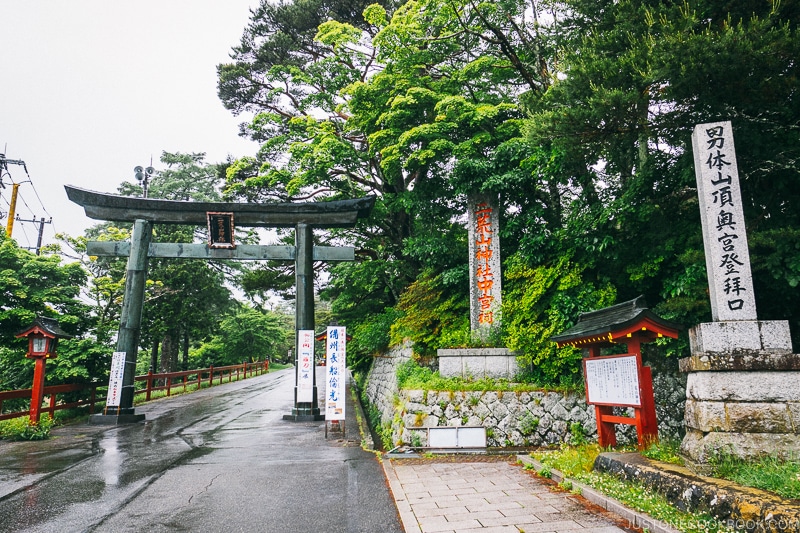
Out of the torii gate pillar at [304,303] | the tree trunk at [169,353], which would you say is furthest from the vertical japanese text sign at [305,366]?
the tree trunk at [169,353]

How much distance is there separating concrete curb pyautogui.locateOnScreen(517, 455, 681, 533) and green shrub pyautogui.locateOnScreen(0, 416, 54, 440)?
1113 cm

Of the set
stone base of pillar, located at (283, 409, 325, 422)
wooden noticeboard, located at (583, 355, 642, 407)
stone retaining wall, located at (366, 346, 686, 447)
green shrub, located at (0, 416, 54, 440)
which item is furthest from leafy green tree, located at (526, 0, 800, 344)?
green shrub, located at (0, 416, 54, 440)

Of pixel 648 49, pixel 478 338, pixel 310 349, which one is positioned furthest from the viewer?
pixel 310 349

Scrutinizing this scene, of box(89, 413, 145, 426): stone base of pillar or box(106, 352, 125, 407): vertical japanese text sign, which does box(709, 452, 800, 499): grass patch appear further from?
box(106, 352, 125, 407): vertical japanese text sign

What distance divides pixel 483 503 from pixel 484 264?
6.19 metres

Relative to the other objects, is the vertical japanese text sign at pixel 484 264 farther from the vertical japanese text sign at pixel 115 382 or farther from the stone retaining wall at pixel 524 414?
the vertical japanese text sign at pixel 115 382

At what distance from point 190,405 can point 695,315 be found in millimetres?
16094

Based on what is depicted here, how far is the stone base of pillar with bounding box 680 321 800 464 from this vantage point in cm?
471

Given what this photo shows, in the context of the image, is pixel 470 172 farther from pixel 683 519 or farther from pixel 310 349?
pixel 683 519

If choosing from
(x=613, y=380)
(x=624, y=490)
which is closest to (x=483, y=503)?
(x=624, y=490)

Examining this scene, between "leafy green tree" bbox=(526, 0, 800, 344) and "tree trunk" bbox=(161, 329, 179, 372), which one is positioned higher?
"leafy green tree" bbox=(526, 0, 800, 344)

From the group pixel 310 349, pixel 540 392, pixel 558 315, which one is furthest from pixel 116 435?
pixel 558 315

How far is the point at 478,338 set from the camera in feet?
33.7

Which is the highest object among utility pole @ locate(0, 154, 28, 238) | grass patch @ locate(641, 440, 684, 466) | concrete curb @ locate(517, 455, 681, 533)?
utility pole @ locate(0, 154, 28, 238)
